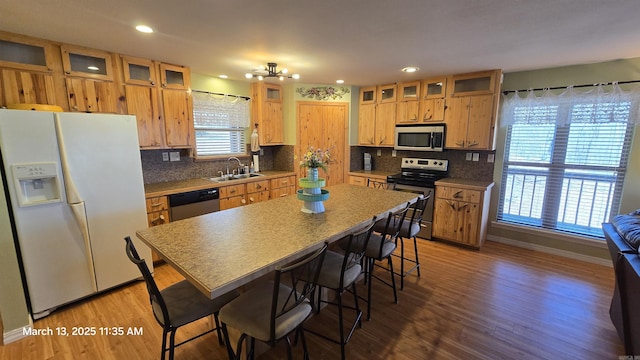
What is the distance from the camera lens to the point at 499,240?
3904 millimetres

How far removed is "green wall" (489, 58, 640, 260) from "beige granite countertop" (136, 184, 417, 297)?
2.31m

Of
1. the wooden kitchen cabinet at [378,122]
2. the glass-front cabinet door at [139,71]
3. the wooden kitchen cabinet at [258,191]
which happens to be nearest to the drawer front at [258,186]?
the wooden kitchen cabinet at [258,191]

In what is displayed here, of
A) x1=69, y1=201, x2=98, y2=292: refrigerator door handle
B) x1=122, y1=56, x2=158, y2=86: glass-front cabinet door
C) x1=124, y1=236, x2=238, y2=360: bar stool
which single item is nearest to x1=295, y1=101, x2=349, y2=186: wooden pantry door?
x1=122, y1=56, x2=158, y2=86: glass-front cabinet door

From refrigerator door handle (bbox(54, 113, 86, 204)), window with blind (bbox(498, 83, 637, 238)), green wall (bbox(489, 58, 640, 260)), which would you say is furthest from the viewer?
window with blind (bbox(498, 83, 637, 238))

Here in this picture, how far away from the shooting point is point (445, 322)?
2215 millimetres

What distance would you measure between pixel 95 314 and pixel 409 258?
322cm

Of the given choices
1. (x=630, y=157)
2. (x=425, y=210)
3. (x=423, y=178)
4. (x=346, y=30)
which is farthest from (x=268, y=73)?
(x=630, y=157)

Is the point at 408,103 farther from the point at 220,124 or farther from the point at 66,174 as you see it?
the point at 66,174

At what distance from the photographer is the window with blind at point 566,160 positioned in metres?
3.09

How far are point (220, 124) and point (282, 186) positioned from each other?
1.33 m

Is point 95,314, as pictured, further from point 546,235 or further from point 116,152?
point 546,235

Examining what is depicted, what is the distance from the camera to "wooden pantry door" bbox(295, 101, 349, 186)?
4.39m

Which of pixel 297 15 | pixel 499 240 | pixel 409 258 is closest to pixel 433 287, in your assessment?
pixel 409 258

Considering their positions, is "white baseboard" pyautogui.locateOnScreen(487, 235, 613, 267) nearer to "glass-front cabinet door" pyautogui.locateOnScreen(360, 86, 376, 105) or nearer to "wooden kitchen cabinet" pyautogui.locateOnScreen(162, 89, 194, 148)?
"glass-front cabinet door" pyautogui.locateOnScreen(360, 86, 376, 105)
